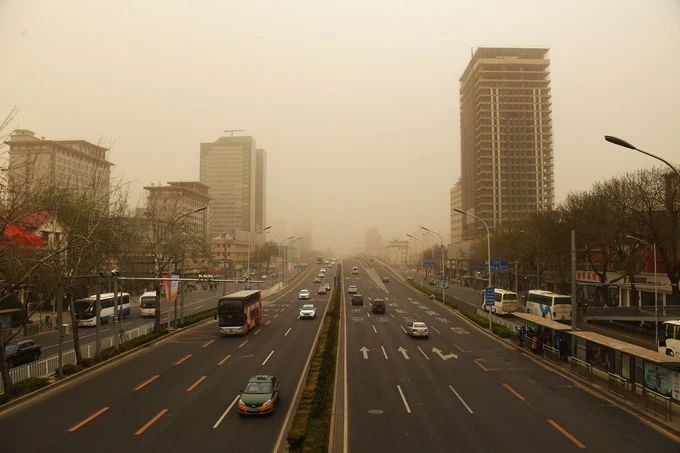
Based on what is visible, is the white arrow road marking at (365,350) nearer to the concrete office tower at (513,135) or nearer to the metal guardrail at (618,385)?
the metal guardrail at (618,385)

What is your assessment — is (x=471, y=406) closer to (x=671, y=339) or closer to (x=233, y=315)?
Answer: (x=671, y=339)

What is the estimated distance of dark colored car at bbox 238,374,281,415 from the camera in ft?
68.1

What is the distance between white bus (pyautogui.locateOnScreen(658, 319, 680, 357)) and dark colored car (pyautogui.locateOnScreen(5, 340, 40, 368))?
135 ft

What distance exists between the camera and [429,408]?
872 inches

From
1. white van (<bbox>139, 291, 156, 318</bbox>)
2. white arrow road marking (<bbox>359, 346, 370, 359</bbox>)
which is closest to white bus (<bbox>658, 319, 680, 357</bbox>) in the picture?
white arrow road marking (<bbox>359, 346, 370, 359</bbox>)

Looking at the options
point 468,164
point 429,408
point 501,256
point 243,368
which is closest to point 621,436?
point 429,408

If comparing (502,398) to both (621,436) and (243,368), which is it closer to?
(621,436)

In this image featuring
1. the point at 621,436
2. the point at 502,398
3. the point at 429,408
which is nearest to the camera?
the point at 621,436

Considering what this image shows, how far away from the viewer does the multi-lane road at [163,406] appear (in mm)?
18016

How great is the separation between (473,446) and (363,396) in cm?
779

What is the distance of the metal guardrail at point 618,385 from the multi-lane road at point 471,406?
1.10 metres

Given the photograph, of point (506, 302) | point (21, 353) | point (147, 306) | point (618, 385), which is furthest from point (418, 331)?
point (147, 306)

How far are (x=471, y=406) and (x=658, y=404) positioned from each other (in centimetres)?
785

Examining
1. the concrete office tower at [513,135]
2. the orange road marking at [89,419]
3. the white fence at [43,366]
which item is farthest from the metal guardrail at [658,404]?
the concrete office tower at [513,135]
